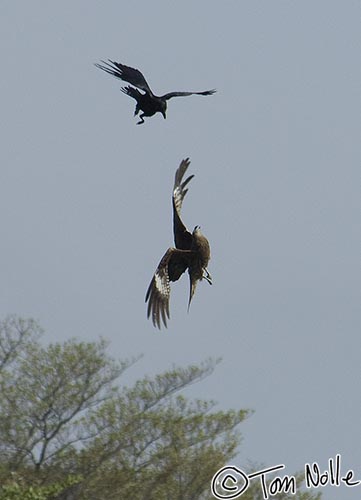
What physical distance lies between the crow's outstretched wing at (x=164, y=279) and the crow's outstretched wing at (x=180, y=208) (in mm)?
170

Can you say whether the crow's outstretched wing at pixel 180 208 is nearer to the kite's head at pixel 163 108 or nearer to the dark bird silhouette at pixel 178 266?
the dark bird silhouette at pixel 178 266

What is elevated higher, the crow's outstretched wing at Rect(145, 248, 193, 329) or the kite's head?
the kite's head

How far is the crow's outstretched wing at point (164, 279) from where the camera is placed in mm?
22922

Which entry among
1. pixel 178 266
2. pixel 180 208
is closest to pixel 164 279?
pixel 178 266

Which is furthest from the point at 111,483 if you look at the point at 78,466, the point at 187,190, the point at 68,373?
the point at 187,190

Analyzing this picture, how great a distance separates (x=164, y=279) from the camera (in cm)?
2327

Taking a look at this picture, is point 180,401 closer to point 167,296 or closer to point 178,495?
point 178,495

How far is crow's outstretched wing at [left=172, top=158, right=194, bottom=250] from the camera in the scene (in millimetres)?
23422

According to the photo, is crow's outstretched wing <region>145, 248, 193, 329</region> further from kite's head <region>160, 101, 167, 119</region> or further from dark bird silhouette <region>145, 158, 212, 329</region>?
kite's head <region>160, 101, 167, 119</region>

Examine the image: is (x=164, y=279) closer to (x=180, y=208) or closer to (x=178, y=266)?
(x=178, y=266)

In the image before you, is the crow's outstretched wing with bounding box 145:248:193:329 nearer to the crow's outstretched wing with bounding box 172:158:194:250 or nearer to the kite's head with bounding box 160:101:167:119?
the crow's outstretched wing with bounding box 172:158:194:250

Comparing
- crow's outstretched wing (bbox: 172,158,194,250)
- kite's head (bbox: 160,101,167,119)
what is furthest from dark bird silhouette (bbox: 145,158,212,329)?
kite's head (bbox: 160,101,167,119)

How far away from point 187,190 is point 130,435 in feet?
59.3

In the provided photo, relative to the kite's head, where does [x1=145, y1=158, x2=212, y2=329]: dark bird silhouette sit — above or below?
below
